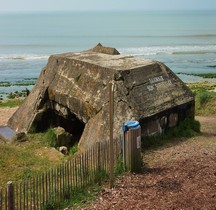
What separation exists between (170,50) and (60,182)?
67946 mm

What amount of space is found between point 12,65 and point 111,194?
2030 inches

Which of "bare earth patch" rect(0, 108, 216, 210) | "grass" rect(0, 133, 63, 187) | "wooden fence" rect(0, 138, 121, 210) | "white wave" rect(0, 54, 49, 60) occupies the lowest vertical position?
"white wave" rect(0, 54, 49, 60)

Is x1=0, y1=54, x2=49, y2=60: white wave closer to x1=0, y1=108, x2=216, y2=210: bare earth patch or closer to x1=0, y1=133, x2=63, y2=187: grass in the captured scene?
x1=0, y1=133, x2=63, y2=187: grass

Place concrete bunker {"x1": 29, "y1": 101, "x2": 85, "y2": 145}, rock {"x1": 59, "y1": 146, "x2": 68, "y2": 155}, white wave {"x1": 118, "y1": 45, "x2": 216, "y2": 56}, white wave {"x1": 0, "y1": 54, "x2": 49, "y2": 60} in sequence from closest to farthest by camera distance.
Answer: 1. rock {"x1": 59, "y1": 146, "x2": 68, "y2": 155}
2. concrete bunker {"x1": 29, "y1": 101, "x2": 85, "y2": 145}
3. white wave {"x1": 0, "y1": 54, "x2": 49, "y2": 60}
4. white wave {"x1": 118, "y1": 45, "x2": 216, "y2": 56}

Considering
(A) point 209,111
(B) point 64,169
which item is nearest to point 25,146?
(B) point 64,169

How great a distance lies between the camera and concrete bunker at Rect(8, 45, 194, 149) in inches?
488

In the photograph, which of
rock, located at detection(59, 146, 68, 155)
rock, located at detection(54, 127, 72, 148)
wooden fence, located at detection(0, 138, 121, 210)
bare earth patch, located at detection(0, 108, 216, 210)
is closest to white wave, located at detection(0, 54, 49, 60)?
rock, located at detection(54, 127, 72, 148)

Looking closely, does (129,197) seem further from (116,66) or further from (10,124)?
(10,124)

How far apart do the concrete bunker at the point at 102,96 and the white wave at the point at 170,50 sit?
53177mm

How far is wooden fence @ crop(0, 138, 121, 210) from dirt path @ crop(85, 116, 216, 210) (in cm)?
54

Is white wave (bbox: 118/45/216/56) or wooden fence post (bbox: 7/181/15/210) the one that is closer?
wooden fence post (bbox: 7/181/15/210)

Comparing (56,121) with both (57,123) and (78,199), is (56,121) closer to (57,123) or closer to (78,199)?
(57,123)

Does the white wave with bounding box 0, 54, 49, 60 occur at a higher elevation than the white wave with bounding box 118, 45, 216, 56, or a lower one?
lower

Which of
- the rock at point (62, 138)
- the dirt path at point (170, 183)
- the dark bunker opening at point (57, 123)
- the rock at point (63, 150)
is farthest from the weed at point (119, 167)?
the dark bunker opening at point (57, 123)
